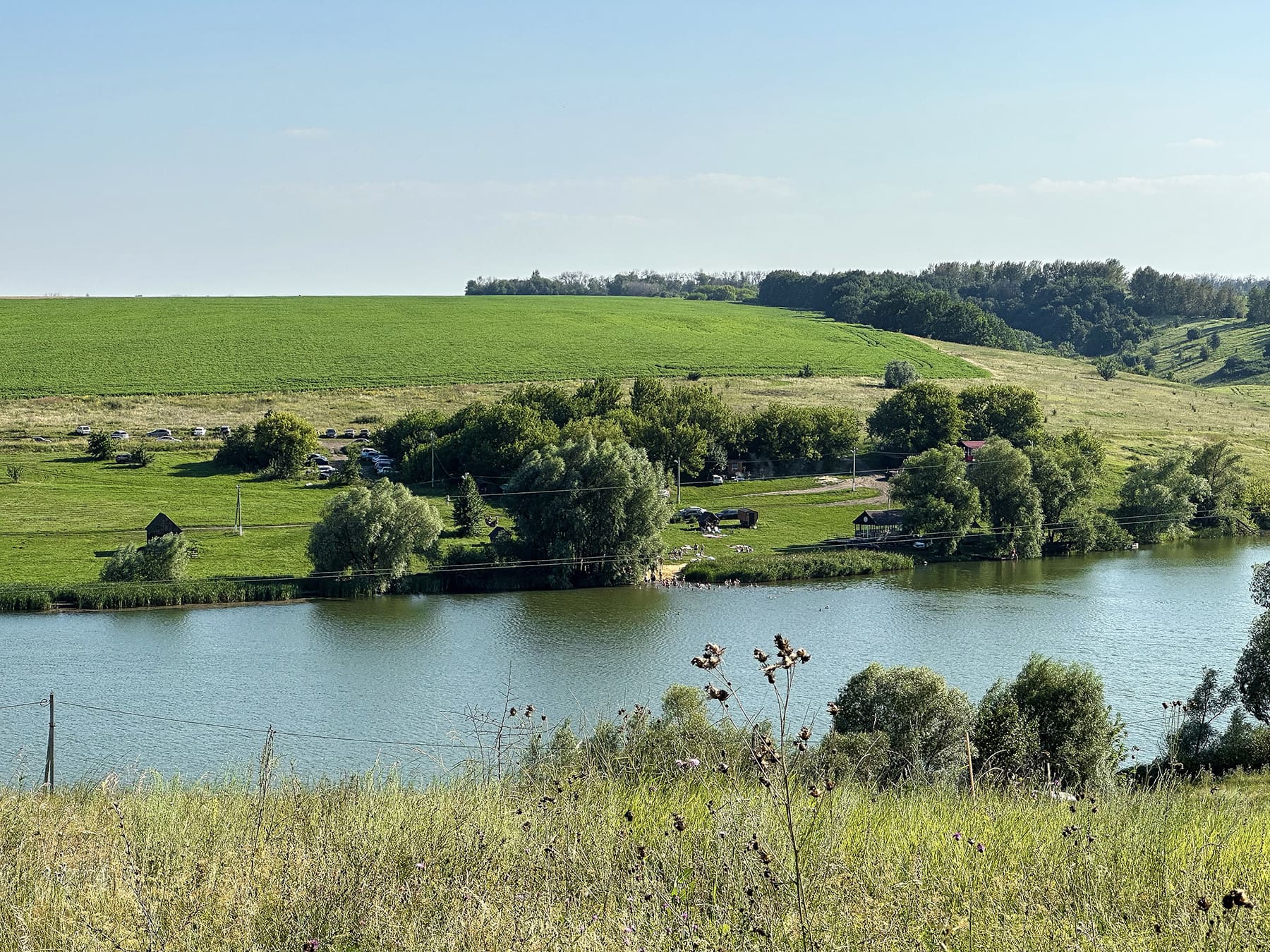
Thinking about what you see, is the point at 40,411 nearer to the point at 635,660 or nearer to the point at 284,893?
the point at 635,660

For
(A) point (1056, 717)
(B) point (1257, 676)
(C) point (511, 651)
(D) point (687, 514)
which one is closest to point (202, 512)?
(D) point (687, 514)

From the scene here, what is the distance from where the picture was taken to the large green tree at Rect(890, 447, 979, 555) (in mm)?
49875

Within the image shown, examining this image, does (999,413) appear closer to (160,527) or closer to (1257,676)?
(1257,676)

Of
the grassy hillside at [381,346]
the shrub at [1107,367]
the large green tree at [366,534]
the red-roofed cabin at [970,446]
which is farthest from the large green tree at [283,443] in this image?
the shrub at [1107,367]

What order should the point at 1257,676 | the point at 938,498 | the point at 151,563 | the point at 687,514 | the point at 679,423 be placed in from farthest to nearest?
1. the point at 679,423
2. the point at 687,514
3. the point at 938,498
4. the point at 151,563
5. the point at 1257,676

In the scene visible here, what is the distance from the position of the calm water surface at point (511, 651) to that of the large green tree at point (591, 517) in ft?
5.33

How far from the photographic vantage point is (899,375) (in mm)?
87438

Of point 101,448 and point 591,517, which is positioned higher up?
point 101,448

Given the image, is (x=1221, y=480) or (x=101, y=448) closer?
(x=1221, y=480)

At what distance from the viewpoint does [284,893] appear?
180 inches

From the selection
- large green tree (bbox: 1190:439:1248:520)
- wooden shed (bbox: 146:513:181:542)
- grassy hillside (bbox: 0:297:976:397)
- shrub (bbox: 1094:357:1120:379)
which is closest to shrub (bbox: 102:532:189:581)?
wooden shed (bbox: 146:513:181:542)

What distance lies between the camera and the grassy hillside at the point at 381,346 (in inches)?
3295

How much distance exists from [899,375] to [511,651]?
59.9 m

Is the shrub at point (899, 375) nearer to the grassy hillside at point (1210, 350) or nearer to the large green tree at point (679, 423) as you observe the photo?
the large green tree at point (679, 423)
